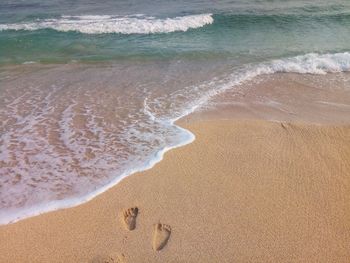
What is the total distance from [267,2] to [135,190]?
50.2ft

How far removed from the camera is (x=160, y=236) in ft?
12.2

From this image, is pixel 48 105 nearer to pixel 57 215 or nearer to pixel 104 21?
pixel 57 215

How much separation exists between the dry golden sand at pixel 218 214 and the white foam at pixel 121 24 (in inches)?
389

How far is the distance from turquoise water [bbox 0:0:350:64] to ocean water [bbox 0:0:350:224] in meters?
0.04

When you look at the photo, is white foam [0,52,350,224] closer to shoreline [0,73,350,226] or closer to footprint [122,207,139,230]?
shoreline [0,73,350,226]

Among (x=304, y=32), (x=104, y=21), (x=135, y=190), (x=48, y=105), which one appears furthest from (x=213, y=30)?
(x=135, y=190)

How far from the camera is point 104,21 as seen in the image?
50.4 ft

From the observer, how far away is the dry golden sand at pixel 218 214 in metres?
3.50

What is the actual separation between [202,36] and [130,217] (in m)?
10.2

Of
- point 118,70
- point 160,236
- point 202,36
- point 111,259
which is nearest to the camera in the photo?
point 111,259

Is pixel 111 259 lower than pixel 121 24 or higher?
lower

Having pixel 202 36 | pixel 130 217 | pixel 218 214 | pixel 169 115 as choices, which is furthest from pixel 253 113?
pixel 202 36

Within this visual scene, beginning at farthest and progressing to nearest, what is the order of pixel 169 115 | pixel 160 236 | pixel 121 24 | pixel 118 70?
pixel 121 24, pixel 118 70, pixel 169 115, pixel 160 236

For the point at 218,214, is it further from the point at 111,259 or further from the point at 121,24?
Result: the point at 121,24
